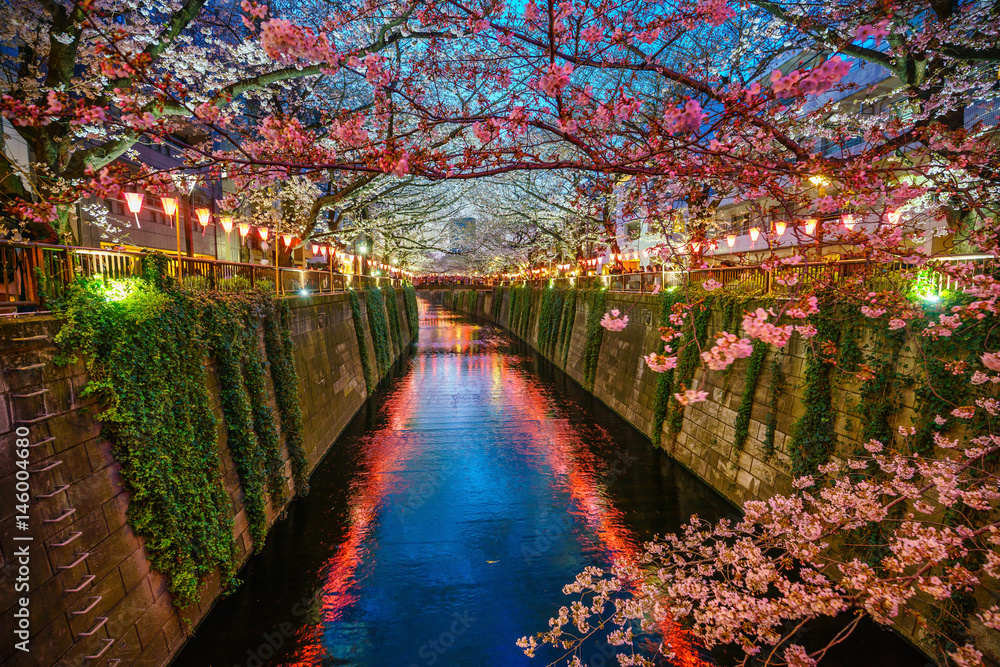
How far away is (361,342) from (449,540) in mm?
13531

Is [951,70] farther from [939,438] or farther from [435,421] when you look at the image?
[435,421]

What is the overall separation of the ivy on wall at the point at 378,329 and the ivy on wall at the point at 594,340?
11249 millimetres

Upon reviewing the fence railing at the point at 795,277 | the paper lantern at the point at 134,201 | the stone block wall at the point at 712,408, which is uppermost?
the paper lantern at the point at 134,201

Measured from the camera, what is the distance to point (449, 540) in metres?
9.12

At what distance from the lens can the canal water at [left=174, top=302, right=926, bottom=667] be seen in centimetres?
647

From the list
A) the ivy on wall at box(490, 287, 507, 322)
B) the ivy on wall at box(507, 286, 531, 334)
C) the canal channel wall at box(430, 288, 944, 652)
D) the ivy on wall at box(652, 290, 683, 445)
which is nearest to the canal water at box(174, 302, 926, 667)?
the canal channel wall at box(430, 288, 944, 652)

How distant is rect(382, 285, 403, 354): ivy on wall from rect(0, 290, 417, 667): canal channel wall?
80.3 ft

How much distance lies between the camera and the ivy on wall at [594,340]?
20828 mm

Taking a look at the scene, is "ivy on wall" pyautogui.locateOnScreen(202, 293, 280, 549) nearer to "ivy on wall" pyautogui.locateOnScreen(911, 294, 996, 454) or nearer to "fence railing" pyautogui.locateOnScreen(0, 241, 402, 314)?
"fence railing" pyautogui.locateOnScreen(0, 241, 402, 314)

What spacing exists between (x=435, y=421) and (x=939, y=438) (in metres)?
A: 14.0

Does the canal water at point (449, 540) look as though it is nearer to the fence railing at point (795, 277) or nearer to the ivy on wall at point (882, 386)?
the ivy on wall at point (882, 386)

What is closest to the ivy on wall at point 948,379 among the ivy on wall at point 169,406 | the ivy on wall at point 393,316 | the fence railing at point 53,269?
the ivy on wall at point 169,406

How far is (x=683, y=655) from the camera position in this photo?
20.8 ft

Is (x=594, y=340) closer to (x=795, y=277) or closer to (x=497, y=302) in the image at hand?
(x=795, y=277)
